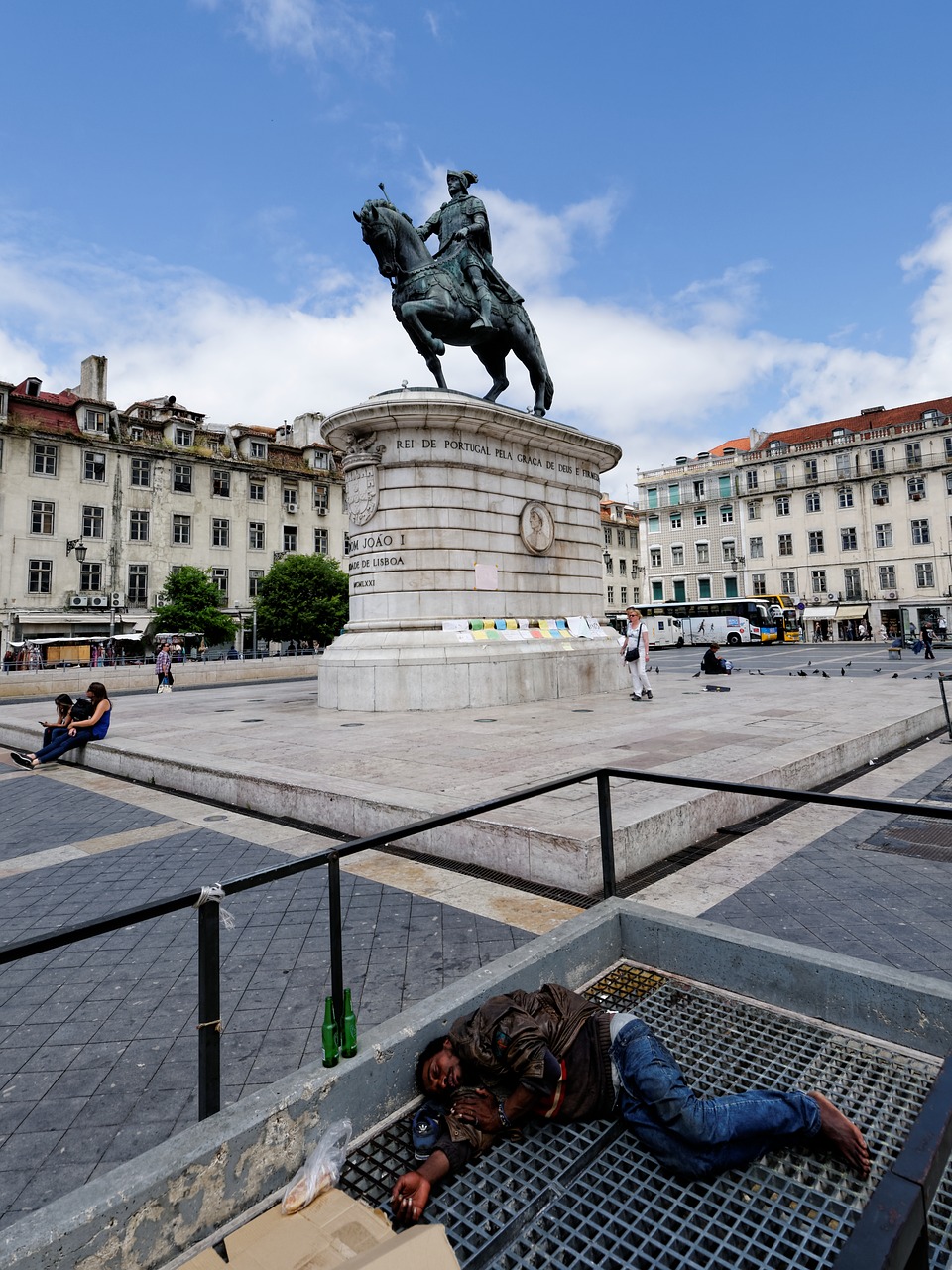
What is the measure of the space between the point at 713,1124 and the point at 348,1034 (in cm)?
138

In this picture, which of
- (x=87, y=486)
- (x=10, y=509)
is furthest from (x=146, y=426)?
(x=10, y=509)

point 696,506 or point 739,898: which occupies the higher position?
point 696,506

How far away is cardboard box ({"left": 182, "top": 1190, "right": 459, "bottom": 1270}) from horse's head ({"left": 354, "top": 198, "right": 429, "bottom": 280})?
16.5m

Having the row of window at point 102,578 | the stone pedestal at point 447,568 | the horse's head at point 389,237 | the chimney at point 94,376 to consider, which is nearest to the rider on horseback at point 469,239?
the horse's head at point 389,237

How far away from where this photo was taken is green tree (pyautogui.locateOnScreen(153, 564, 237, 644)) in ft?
154

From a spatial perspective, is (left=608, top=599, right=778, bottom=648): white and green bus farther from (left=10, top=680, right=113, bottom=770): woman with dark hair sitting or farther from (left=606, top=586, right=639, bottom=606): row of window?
(left=10, top=680, right=113, bottom=770): woman with dark hair sitting

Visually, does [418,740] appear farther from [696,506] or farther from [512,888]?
[696,506]

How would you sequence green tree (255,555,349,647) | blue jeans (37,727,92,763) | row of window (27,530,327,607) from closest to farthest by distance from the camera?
blue jeans (37,727,92,763) → row of window (27,530,327,607) → green tree (255,555,349,647)

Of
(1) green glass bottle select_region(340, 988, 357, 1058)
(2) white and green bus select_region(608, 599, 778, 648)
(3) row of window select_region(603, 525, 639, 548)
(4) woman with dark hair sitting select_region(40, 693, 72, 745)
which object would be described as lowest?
(1) green glass bottle select_region(340, 988, 357, 1058)

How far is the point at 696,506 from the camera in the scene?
72062 millimetres

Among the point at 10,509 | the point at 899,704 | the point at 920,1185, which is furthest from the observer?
the point at 10,509

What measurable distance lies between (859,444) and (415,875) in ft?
227

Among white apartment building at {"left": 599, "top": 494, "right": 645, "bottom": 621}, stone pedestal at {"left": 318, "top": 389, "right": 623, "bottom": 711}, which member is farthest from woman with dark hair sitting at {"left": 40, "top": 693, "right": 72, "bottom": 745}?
white apartment building at {"left": 599, "top": 494, "right": 645, "bottom": 621}

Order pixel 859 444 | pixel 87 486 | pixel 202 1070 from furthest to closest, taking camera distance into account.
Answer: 1. pixel 859 444
2. pixel 87 486
3. pixel 202 1070
